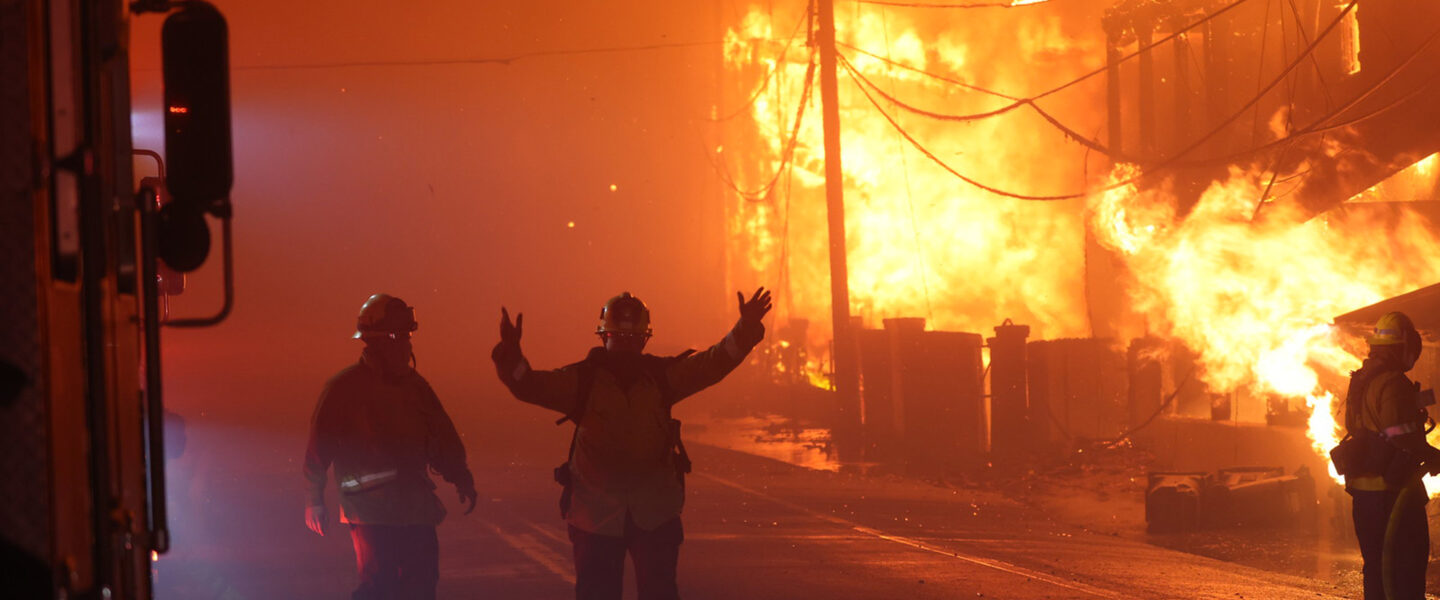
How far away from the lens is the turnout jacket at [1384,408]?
7.35 meters

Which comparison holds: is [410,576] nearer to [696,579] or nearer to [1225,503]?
[696,579]

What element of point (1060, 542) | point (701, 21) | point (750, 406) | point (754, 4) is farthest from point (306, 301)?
point (1060, 542)

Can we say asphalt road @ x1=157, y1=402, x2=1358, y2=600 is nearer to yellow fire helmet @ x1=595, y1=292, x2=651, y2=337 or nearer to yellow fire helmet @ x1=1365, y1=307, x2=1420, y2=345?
yellow fire helmet @ x1=1365, y1=307, x2=1420, y2=345

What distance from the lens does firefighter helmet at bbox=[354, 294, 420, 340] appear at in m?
6.59

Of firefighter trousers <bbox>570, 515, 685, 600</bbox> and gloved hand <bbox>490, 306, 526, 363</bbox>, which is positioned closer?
gloved hand <bbox>490, 306, 526, 363</bbox>

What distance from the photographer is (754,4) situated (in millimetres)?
33500

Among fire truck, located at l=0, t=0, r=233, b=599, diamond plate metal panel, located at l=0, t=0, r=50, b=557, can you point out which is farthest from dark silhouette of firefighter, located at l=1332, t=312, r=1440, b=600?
diamond plate metal panel, located at l=0, t=0, r=50, b=557

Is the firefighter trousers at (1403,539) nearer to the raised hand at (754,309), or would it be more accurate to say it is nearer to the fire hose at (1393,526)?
the fire hose at (1393,526)

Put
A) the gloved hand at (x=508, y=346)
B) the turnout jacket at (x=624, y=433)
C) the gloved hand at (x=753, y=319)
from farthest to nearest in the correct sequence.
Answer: the gloved hand at (x=753, y=319)
the turnout jacket at (x=624, y=433)
the gloved hand at (x=508, y=346)

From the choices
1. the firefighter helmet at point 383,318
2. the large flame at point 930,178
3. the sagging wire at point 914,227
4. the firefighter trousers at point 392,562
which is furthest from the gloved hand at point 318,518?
the sagging wire at point 914,227

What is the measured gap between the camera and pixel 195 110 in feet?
12.2

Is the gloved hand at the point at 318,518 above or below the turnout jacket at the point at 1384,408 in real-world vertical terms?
below

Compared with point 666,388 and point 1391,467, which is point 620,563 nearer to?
point 666,388

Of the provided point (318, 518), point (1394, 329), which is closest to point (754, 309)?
point (318, 518)
